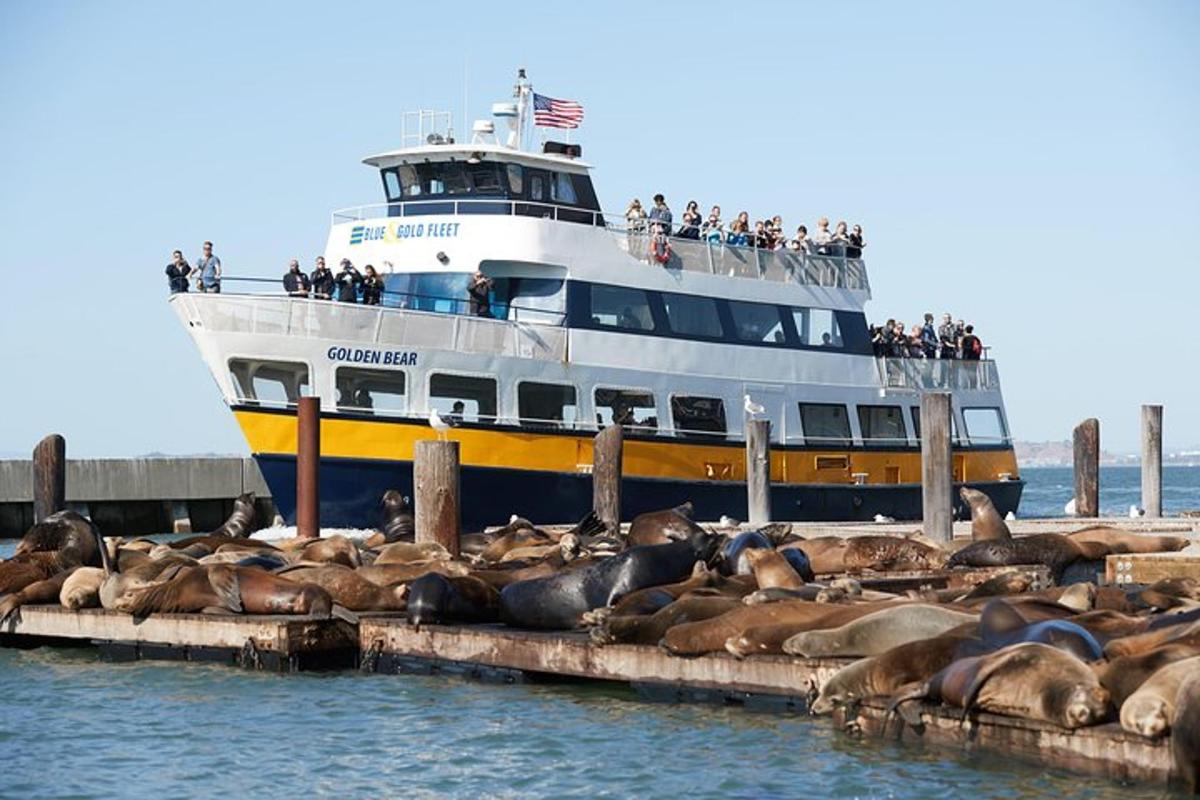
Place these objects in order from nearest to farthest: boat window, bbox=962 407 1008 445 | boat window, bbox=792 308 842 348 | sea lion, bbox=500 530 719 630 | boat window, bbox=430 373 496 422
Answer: sea lion, bbox=500 530 719 630, boat window, bbox=430 373 496 422, boat window, bbox=792 308 842 348, boat window, bbox=962 407 1008 445

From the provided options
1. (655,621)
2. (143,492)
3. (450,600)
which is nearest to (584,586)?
(450,600)

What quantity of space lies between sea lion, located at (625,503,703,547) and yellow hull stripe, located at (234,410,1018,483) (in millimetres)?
7129

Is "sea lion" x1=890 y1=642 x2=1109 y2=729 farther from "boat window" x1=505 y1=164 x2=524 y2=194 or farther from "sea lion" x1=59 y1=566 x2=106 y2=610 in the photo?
"boat window" x1=505 y1=164 x2=524 y2=194

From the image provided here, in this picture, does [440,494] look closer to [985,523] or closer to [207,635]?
[207,635]

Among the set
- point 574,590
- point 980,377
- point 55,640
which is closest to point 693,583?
point 574,590

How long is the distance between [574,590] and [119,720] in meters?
3.03

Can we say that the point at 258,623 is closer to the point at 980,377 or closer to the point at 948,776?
the point at 948,776

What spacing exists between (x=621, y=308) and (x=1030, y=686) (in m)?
15.7

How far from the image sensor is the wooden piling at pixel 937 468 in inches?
666

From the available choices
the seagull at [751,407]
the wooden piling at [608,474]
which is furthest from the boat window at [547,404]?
the wooden piling at [608,474]

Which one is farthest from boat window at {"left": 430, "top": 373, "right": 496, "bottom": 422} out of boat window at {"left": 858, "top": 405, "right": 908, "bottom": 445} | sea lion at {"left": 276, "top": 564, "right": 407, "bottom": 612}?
sea lion at {"left": 276, "top": 564, "right": 407, "bottom": 612}

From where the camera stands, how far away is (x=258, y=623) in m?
12.5

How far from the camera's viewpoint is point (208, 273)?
22.1 metres

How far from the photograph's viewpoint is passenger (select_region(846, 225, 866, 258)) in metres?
27.5
